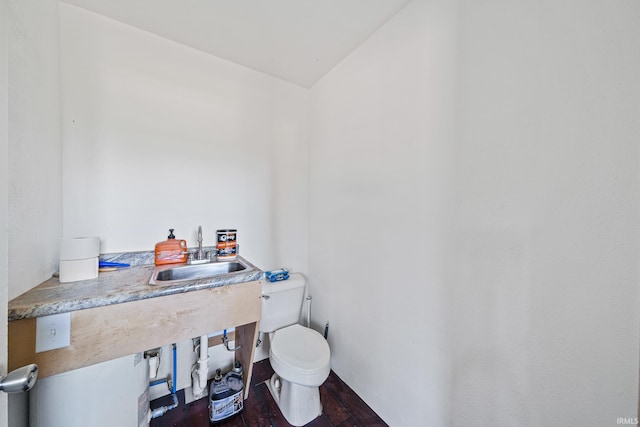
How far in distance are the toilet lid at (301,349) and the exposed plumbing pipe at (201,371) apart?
393 mm

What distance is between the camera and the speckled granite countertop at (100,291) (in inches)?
30.3

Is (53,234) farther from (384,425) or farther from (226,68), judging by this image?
(384,425)

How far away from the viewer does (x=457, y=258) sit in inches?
36.9

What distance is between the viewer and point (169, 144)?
4.70 ft

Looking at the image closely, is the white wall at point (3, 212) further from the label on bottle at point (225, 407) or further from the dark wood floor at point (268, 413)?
the dark wood floor at point (268, 413)

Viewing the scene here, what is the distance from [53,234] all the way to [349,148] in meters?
1.70

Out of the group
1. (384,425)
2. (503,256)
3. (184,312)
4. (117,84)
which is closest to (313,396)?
(384,425)

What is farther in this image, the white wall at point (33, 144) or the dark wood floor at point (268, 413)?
the dark wood floor at point (268, 413)

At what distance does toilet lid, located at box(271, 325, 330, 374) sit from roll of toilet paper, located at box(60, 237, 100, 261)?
109 centimetres

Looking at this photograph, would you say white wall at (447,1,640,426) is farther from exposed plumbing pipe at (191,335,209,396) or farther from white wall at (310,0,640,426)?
exposed plumbing pipe at (191,335,209,396)

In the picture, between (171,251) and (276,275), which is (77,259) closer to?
(171,251)

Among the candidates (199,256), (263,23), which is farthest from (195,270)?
(263,23)

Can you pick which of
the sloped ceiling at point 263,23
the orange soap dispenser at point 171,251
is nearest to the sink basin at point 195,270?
the orange soap dispenser at point 171,251

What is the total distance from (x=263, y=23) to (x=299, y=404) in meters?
2.26
